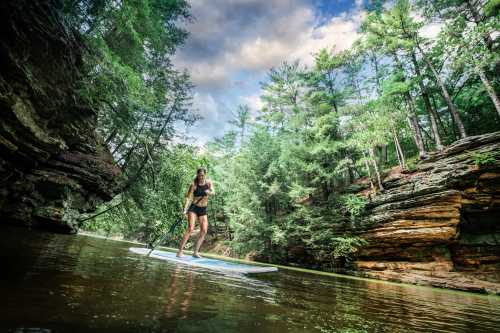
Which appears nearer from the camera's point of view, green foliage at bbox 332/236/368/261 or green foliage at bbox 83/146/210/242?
green foliage at bbox 83/146/210/242

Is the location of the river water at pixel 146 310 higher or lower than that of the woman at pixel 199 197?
lower

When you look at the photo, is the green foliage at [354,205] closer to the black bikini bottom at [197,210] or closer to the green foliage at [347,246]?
the green foliage at [347,246]

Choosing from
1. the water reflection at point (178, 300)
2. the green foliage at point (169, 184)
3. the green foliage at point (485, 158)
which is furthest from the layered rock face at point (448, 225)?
the water reflection at point (178, 300)

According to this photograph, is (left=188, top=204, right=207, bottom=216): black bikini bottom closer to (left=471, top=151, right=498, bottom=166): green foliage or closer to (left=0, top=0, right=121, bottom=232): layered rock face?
(left=0, top=0, right=121, bottom=232): layered rock face

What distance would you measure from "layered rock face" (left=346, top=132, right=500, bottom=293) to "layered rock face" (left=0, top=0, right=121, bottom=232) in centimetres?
1640

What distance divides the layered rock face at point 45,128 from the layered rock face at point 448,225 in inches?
646

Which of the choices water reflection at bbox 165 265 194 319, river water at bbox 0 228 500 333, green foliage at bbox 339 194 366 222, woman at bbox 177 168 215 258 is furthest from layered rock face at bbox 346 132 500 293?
water reflection at bbox 165 265 194 319

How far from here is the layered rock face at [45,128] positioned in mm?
6316

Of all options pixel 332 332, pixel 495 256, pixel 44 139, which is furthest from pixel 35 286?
pixel 495 256

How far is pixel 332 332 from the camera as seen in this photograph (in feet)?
7.73

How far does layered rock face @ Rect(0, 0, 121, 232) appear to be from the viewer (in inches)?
249

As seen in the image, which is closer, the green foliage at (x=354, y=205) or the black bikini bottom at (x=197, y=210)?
the black bikini bottom at (x=197, y=210)

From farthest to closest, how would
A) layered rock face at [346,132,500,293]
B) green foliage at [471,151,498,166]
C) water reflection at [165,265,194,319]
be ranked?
layered rock face at [346,132,500,293] → green foliage at [471,151,498,166] → water reflection at [165,265,194,319]

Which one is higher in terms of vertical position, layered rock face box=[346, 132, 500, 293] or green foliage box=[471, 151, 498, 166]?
green foliage box=[471, 151, 498, 166]
